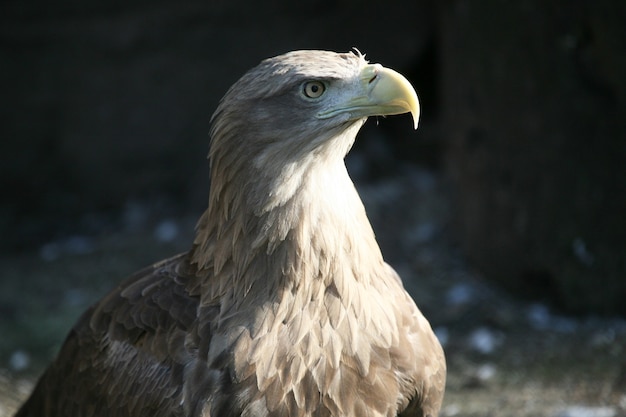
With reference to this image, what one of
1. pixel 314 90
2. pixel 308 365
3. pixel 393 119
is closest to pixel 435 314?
pixel 393 119

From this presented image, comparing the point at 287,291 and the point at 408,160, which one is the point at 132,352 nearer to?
the point at 287,291

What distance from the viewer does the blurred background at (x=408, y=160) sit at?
5.38 meters

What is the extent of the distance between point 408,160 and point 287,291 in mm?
4870

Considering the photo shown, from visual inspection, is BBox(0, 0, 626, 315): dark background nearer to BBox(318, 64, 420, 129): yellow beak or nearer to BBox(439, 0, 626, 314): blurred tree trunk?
BBox(439, 0, 626, 314): blurred tree trunk

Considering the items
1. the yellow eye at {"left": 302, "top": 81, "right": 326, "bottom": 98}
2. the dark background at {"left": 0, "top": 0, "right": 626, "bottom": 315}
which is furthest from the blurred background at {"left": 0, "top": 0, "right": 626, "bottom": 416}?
the yellow eye at {"left": 302, "top": 81, "right": 326, "bottom": 98}

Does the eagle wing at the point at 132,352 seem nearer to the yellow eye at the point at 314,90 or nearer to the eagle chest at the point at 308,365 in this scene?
the eagle chest at the point at 308,365

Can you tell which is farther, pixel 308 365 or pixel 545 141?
pixel 545 141

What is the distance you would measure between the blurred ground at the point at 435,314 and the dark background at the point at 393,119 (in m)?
0.17

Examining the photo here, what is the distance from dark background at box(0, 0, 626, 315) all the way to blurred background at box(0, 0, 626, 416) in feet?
0.04

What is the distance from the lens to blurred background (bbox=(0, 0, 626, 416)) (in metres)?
5.38

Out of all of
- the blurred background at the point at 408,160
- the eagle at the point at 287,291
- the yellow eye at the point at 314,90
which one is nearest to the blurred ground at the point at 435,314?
the blurred background at the point at 408,160

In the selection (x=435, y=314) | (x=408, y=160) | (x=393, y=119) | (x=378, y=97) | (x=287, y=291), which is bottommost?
(x=435, y=314)

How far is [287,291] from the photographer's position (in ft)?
10.7

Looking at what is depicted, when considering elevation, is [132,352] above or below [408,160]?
above
